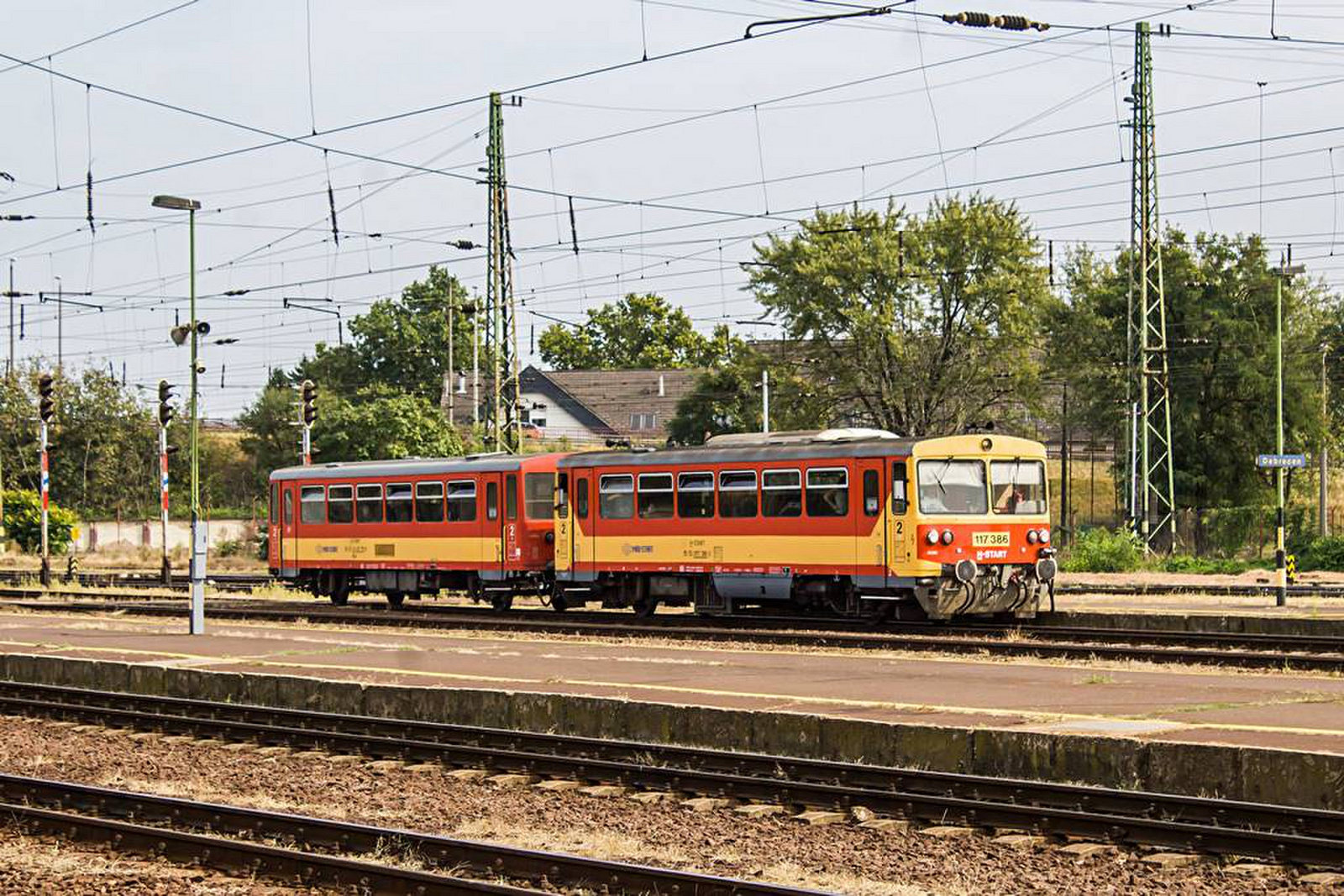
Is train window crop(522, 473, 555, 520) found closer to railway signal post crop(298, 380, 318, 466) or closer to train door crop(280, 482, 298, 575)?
train door crop(280, 482, 298, 575)

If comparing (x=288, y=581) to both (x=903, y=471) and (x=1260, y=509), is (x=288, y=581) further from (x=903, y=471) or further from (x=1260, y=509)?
(x=1260, y=509)

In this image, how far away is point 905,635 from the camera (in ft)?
81.7

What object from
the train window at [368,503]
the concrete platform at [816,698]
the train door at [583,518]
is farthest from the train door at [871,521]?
the train window at [368,503]

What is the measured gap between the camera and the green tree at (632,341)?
10900 centimetres

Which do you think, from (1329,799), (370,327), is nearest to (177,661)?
(1329,799)

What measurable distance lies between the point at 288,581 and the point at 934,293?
28269 mm

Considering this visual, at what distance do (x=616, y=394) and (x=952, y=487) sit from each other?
79.1 m

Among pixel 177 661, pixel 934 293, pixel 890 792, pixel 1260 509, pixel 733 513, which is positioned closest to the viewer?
pixel 890 792

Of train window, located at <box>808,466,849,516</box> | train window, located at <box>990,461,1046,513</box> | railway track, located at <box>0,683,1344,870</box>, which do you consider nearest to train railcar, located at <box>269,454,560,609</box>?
train window, located at <box>808,466,849,516</box>

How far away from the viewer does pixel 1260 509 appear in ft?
171

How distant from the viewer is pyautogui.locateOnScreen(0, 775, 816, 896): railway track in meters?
9.62

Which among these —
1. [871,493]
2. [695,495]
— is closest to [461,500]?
[695,495]

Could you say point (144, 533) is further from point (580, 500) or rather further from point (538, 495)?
point (580, 500)

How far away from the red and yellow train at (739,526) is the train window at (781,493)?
0.10 feet
